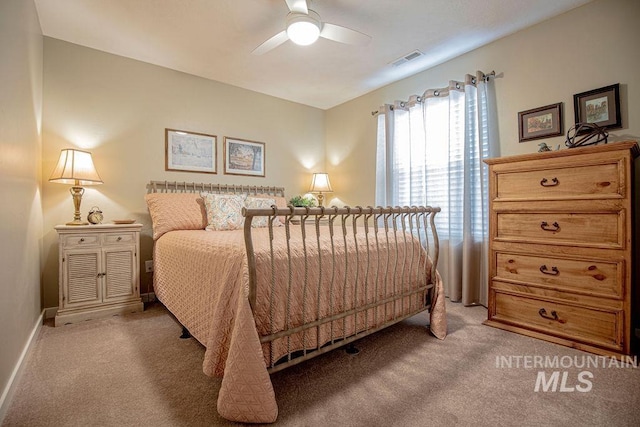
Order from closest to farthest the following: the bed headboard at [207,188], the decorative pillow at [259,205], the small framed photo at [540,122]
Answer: the small framed photo at [540,122] < the decorative pillow at [259,205] < the bed headboard at [207,188]

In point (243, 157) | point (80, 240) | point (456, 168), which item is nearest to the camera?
point (80, 240)

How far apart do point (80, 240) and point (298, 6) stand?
2593mm

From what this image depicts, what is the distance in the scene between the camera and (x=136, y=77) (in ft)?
10.6

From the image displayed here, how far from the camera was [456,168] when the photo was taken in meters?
3.10

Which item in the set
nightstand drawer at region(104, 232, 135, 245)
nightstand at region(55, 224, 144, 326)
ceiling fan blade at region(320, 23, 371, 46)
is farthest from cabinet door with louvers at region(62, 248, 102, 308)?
ceiling fan blade at region(320, 23, 371, 46)

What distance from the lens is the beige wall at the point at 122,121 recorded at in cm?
278

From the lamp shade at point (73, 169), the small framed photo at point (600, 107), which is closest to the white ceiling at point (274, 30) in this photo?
the small framed photo at point (600, 107)

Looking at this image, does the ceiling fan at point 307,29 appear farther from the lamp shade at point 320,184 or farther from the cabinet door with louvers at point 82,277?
the cabinet door with louvers at point 82,277

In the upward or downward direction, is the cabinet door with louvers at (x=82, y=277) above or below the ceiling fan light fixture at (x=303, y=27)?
below

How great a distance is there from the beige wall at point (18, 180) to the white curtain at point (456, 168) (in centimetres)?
334

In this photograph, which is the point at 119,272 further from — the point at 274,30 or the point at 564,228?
the point at 564,228

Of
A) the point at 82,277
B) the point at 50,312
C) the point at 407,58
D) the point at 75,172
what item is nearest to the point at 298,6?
the point at 407,58

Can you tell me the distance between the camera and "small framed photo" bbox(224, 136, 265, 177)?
12.6ft

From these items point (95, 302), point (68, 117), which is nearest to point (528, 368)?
point (95, 302)
